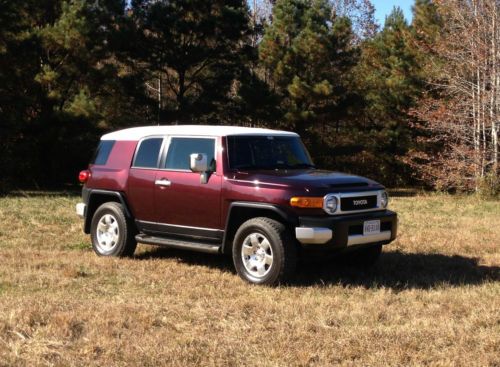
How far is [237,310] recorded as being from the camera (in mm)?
5918

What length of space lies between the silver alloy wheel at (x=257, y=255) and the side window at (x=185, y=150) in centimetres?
117

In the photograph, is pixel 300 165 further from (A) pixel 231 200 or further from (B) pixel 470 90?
(B) pixel 470 90

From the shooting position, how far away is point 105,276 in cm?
745

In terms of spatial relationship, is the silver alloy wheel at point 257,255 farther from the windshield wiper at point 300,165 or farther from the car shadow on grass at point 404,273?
the windshield wiper at point 300,165

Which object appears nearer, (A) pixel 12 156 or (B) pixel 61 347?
(B) pixel 61 347

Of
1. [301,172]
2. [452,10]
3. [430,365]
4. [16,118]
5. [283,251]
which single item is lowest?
[430,365]

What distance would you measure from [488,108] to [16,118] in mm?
17536

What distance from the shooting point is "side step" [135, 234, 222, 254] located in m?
7.54

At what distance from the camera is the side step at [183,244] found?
24.7ft

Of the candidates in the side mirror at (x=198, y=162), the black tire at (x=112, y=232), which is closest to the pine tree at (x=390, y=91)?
the black tire at (x=112, y=232)

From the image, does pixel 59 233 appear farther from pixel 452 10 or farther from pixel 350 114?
pixel 350 114

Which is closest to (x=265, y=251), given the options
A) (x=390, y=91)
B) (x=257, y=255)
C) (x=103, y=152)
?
(x=257, y=255)

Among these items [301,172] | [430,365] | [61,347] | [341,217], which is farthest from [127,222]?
[430,365]

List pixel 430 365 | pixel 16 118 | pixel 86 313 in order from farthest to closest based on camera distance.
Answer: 1. pixel 16 118
2. pixel 86 313
3. pixel 430 365
